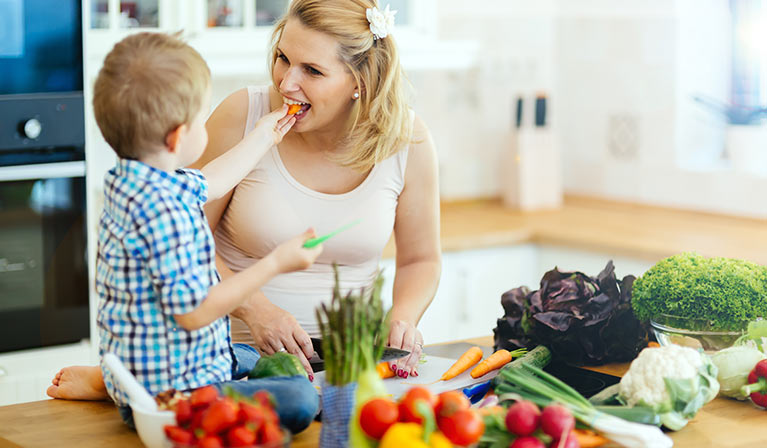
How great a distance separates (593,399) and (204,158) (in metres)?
0.97

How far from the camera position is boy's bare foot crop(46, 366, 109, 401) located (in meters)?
1.54

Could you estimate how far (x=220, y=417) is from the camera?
1.09 m

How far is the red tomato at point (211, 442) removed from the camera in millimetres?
1077

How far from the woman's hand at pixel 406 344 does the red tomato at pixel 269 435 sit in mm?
559

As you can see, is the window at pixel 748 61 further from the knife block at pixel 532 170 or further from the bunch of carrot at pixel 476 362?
the bunch of carrot at pixel 476 362

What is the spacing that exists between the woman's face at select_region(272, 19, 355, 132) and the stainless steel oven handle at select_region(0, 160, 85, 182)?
963 mm

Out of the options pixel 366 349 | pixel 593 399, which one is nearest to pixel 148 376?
pixel 366 349

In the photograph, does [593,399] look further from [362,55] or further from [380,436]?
[362,55]

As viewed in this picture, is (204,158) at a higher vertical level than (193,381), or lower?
higher

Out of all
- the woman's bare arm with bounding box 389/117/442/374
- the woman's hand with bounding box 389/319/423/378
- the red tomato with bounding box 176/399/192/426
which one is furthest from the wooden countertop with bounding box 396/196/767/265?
the red tomato with bounding box 176/399/192/426

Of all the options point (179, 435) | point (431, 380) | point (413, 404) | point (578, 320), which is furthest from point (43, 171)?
point (413, 404)

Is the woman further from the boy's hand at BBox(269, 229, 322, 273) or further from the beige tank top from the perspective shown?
the boy's hand at BBox(269, 229, 322, 273)

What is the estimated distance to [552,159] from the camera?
12.4 feet

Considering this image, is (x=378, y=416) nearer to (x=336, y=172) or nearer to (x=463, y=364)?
(x=463, y=364)
